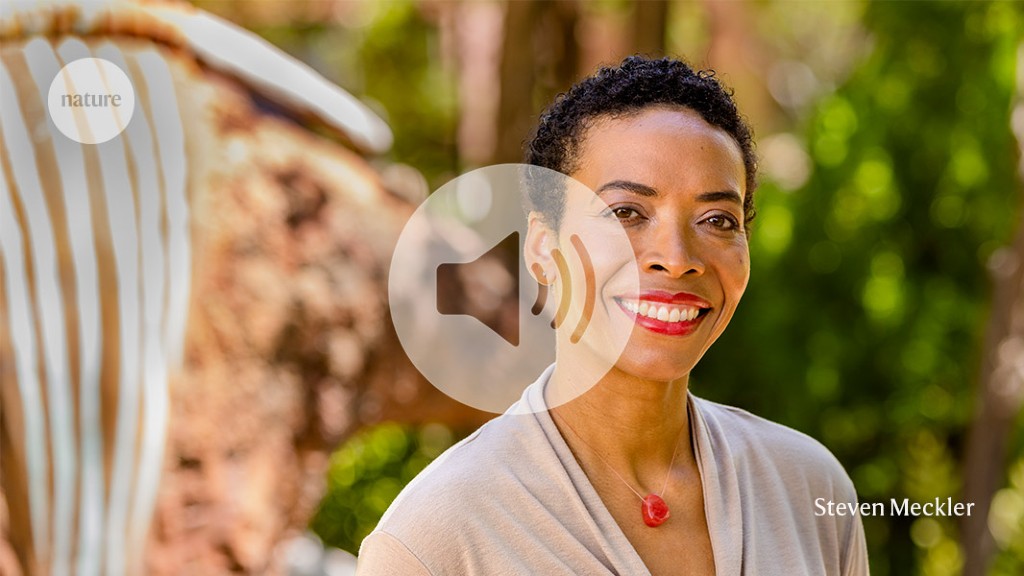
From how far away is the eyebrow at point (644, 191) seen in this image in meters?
1.10

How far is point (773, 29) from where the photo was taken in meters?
8.27

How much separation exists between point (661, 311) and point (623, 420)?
0.14 meters

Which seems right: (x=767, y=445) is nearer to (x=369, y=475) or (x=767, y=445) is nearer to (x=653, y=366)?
(x=653, y=366)

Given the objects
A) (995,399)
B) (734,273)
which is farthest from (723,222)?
(995,399)

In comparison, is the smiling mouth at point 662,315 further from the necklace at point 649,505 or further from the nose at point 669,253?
the necklace at point 649,505

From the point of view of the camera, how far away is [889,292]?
3934mm

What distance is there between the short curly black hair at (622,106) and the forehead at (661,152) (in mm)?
12

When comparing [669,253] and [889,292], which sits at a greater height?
[669,253]

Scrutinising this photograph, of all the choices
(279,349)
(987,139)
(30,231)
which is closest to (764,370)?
(987,139)

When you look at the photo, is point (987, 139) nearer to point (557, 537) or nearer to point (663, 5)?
point (663, 5)
